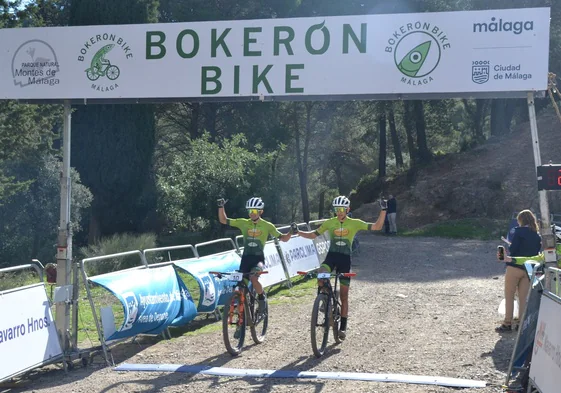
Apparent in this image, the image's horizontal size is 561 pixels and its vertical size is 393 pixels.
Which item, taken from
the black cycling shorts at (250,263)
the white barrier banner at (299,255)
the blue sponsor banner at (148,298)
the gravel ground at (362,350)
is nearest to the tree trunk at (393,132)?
the white barrier banner at (299,255)

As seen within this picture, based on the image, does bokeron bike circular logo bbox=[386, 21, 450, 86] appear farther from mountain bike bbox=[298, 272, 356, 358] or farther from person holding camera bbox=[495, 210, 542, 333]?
mountain bike bbox=[298, 272, 356, 358]

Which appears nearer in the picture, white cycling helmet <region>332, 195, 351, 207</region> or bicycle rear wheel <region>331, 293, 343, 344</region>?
bicycle rear wheel <region>331, 293, 343, 344</region>

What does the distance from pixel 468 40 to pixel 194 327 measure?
19.9 ft

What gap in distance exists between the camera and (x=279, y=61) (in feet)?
31.0

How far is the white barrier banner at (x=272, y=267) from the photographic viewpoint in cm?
1415

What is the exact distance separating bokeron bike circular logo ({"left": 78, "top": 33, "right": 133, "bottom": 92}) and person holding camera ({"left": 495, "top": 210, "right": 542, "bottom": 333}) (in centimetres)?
587

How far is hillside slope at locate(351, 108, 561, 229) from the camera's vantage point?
32.4 metres

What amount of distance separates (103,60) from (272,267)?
6265 millimetres

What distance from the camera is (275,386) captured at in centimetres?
758

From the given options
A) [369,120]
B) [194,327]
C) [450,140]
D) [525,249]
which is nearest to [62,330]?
[194,327]

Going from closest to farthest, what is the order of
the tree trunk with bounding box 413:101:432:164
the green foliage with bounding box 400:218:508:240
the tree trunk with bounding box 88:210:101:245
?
the green foliage with bounding box 400:218:508:240
the tree trunk with bounding box 88:210:101:245
the tree trunk with bounding box 413:101:432:164

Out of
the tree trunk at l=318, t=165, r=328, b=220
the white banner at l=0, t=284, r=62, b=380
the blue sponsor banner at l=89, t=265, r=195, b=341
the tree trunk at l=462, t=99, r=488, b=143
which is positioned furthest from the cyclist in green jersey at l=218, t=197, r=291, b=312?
the tree trunk at l=318, t=165, r=328, b=220

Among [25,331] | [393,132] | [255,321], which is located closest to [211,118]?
[393,132]

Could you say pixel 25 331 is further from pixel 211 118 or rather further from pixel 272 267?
pixel 211 118
